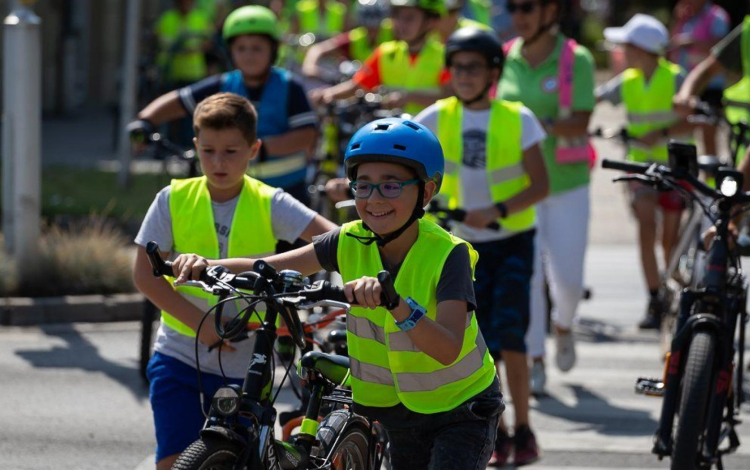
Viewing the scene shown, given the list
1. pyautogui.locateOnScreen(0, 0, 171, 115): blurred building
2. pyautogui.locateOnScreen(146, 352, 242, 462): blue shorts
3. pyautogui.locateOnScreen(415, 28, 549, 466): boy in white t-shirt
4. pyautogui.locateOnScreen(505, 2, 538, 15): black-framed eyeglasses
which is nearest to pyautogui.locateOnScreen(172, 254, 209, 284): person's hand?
pyautogui.locateOnScreen(146, 352, 242, 462): blue shorts

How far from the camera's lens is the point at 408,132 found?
459 cm

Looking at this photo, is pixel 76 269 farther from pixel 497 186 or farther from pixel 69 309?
pixel 497 186

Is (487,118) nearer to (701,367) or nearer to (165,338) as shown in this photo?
(701,367)

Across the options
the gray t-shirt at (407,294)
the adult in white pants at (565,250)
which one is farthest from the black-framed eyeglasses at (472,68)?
the gray t-shirt at (407,294)

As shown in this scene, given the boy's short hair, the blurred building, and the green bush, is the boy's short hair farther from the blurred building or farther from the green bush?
the blurred building

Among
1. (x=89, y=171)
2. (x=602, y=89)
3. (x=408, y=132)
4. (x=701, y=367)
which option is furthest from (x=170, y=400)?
(x=89, y=171)

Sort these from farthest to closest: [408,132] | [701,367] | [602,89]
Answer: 1. [602,89]
2. [701,367]
3. [408,132]

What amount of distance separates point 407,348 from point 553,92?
4.36 meters

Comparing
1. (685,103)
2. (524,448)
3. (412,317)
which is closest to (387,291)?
(412,317)

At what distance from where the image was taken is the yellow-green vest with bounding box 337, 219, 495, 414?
4.61 metres

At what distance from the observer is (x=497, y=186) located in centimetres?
737

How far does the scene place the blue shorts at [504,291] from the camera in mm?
7250

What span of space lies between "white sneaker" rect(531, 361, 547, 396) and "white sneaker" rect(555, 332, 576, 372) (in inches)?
14.1

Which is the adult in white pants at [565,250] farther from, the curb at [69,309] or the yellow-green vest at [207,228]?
the yellow-green vest at [207,228]
